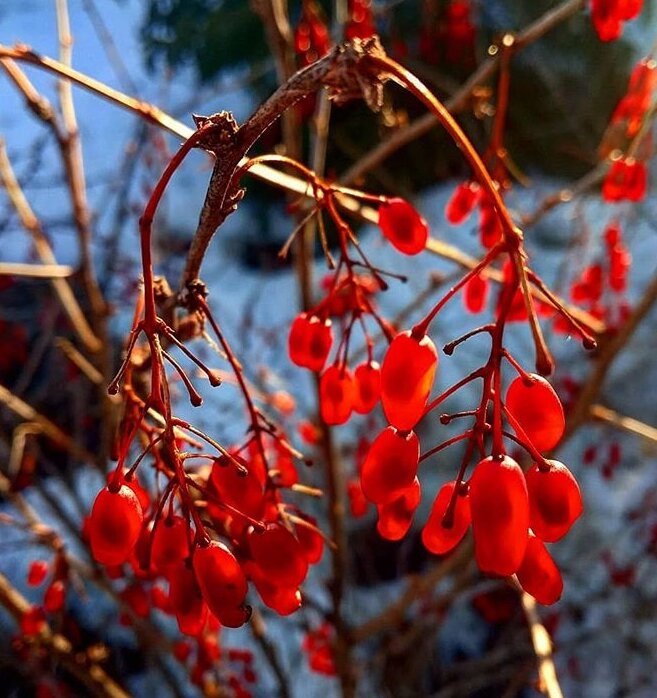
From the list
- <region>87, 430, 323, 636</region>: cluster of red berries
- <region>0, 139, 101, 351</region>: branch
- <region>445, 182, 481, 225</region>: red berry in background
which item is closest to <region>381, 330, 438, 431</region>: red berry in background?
<region>87, 430, 323, 636</region>: cluster of red berries

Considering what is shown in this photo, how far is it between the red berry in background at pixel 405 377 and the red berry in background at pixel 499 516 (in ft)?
0.15

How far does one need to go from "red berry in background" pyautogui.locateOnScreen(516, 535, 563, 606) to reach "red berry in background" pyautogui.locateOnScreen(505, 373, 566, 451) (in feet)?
0.18

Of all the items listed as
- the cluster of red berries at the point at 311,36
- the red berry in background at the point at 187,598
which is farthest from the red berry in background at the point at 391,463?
the cluster of red berries at the point at 311,36

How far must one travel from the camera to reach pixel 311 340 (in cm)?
57

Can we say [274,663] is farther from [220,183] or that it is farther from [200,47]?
[200,47]

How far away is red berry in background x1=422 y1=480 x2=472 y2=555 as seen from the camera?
421 millimetres

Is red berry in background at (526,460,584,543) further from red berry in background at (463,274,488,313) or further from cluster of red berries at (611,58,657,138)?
cluster of red berries at (611,58,657,138)

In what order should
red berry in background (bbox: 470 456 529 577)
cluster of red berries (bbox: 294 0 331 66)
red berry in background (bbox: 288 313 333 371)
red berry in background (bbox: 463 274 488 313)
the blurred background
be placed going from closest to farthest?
1. red berry in background (bbox: 470 456 529 577)
2. red berry in background (bbox: 288 313 333 371)
3. red berry in background (bbox: 463 274 488 313)
4. cluster of red berries (bbox: 294 0 331 66)
5. the blurred background

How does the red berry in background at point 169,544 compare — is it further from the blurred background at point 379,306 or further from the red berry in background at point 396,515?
the blurred background at point 379,306

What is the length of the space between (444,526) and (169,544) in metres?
0.16

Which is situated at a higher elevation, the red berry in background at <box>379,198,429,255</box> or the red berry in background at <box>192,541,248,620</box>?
the red berry in background at <box>379,198,429,255</box>

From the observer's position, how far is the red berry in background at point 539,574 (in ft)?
1.30

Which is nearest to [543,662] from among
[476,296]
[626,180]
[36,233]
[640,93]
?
[476,296]

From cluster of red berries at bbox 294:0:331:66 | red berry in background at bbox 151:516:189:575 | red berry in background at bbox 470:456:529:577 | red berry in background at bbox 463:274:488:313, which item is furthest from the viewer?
cluster of red berries at bbox 294:0:331:66
